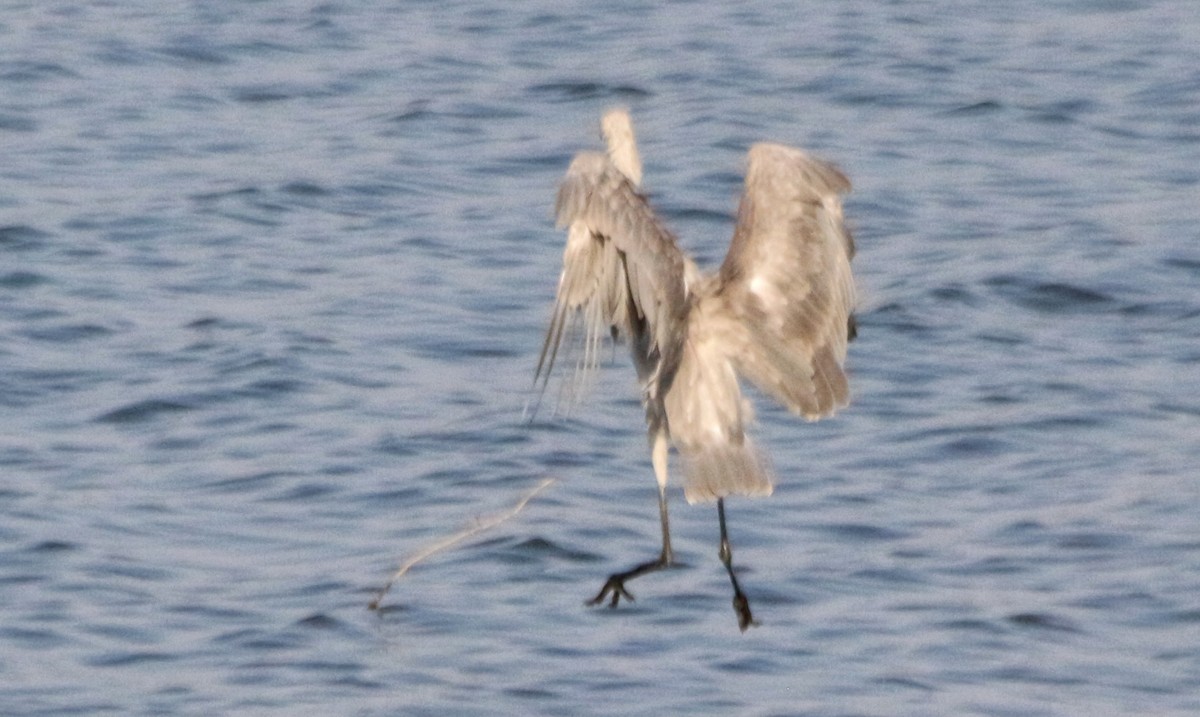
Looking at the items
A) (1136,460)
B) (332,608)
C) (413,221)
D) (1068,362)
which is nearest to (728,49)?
(413,221)

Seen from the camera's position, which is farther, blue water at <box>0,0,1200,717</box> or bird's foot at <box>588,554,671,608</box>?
blue water at <box>0,0,1200,717</box>

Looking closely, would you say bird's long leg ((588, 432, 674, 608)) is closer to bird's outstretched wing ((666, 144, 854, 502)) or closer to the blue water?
bird's outstretched wing ((666, 144, 854, 502))

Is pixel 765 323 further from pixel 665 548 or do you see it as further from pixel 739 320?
pixel 665 548

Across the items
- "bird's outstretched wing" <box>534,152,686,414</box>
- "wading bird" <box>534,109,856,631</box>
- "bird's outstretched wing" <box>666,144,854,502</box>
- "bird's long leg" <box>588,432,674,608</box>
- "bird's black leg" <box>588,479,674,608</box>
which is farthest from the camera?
"bird's black leg" <box>588,479,674,608</box>

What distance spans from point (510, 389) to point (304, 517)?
1797mm

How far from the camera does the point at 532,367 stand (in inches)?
528

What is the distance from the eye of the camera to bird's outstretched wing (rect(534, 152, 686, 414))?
6.91 meters

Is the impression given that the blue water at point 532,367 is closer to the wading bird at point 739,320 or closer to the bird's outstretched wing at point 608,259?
the wading bird at point 739,320

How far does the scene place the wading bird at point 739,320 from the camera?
7125mm

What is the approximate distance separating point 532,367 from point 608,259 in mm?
6443

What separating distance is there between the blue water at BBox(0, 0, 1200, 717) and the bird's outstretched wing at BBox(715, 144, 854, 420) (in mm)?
2740

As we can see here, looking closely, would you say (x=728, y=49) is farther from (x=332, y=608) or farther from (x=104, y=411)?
(x=332, y=608)

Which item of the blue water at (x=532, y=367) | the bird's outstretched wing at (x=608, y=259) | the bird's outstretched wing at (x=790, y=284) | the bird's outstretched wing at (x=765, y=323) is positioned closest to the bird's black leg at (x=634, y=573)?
the bird's outstretched wing at (x=765, y=323)

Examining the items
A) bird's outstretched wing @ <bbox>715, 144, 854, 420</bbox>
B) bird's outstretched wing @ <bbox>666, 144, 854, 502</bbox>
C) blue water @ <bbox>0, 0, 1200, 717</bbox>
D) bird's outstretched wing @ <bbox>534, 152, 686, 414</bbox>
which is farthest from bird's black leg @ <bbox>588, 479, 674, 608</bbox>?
blue water @ <bbox>0, 0, 1200, 717</bbox>
